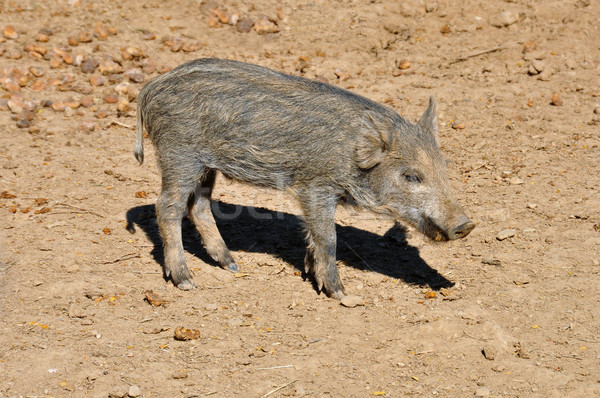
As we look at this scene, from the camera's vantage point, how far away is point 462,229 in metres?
4.96

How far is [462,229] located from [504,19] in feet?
17.0

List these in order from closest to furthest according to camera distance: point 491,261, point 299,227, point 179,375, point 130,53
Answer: point 179,375
point 491,261
point 299,227
point 130,53

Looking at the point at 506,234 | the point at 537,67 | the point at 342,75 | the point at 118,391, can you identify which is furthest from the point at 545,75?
the point at 118,391

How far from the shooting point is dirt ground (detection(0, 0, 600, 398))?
4.46 m

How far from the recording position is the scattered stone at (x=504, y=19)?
360 inches

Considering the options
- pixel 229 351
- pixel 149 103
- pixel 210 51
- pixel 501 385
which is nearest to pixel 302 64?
pixel 210 51

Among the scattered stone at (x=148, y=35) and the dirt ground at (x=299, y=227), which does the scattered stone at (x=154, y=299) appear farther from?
the scattered stone at (x=148, y=35)

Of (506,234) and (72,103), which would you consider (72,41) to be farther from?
(506,234)

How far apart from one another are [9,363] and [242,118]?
239cm

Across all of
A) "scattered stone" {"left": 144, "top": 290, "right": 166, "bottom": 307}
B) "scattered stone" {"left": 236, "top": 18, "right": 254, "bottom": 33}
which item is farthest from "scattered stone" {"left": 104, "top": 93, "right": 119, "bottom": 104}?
"scattered stone" {"left": 144, "top": 290, "right": 166, "bottom": 307}

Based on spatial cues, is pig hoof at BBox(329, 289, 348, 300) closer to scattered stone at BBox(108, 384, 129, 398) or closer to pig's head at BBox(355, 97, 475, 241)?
pig's head at BBox(355, 97, 475, 241)

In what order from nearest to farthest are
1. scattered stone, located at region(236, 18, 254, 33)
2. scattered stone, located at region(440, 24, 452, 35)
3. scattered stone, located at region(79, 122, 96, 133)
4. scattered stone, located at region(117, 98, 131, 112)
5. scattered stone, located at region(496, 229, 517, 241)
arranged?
scattered stone, located at region(496, 229, 517, 241) → scattered stone, located at region(79, 122, 96, 133) → scattered stone, located at region(117, 98, 131, 112) → scattered stone, located at region(440, 24, 452, 35) → scattered stone, located at region(236, 18, 254, 33)

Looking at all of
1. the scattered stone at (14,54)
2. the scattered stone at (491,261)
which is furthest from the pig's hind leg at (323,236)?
the scattered stone at (14,54)

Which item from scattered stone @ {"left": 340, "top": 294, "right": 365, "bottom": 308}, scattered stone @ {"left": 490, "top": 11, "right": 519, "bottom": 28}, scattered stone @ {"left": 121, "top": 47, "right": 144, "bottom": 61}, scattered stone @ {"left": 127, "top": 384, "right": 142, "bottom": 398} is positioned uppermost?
scattered stone @ {"left": 490, "top": 11, "right": 519, "bottom": 28}
